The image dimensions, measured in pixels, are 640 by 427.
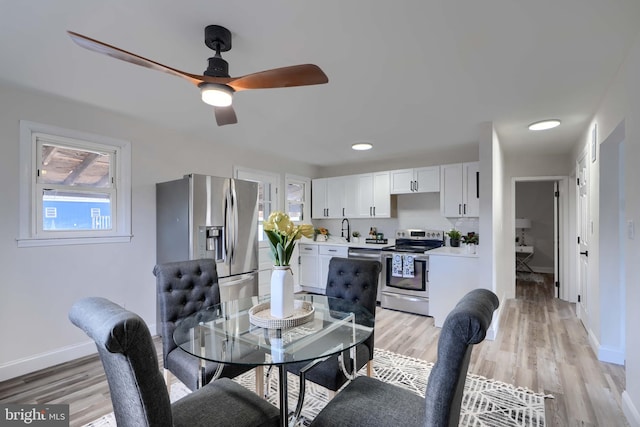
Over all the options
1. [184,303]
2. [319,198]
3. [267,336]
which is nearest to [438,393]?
[267,336]

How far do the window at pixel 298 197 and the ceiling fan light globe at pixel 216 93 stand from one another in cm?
348

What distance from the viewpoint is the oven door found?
4.03 metres

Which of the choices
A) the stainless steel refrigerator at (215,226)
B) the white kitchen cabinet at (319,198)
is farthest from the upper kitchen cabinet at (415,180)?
the stainless steel refrigerator at (215,226)

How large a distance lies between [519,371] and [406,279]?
1.73 m

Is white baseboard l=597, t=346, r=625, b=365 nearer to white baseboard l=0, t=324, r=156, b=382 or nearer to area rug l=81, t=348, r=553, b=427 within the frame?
area rug l=81, t=348, r=553, b=427

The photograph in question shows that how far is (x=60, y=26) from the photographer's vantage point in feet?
5.42

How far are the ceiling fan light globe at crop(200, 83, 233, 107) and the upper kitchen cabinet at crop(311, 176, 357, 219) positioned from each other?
377 centimetres

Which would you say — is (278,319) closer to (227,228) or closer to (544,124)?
(227,228)

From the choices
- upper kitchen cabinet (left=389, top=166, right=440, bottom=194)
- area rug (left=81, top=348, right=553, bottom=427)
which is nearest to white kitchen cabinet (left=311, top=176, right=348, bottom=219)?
upper kitchen cabinet (left=389, top=166, right=440, bottom=194)

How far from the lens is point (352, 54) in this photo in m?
1.91

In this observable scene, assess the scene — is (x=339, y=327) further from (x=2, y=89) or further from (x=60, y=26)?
(x=2, y=89)

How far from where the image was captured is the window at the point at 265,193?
469 centimetres

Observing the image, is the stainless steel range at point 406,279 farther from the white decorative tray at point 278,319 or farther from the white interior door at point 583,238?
the white decorative tray at point 278,319

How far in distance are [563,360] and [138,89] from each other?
4441mm
